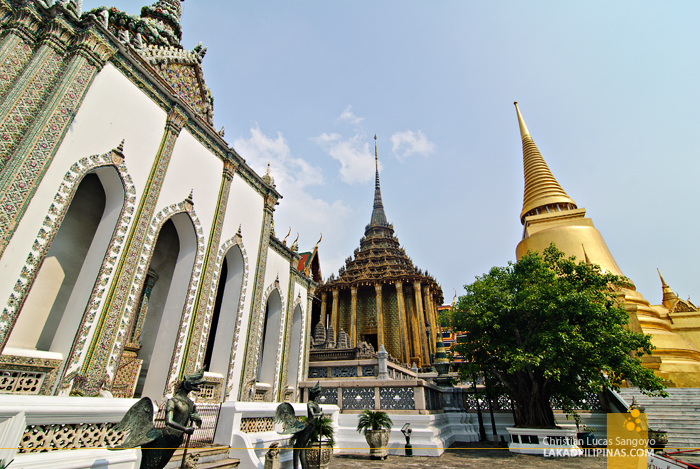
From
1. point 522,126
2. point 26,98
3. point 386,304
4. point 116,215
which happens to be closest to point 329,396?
point 116,215

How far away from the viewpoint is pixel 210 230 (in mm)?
9367

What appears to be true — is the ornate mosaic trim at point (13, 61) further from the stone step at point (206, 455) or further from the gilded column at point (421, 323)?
the gilded column at point (421, 323)

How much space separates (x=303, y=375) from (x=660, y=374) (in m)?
13.7

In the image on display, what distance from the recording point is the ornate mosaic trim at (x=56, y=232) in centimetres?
516

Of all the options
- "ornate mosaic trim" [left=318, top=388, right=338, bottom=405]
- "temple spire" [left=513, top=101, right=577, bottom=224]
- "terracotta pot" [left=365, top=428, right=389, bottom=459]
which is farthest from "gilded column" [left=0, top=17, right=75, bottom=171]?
"temple spire" [left=513, top=101, right=577, bottom=224]

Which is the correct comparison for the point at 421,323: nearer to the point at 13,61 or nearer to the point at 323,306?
the point at 323,306

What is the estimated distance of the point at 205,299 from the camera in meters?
8.78

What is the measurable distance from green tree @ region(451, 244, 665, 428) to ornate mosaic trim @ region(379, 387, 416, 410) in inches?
75.8

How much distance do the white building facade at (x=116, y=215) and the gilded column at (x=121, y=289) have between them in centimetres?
2

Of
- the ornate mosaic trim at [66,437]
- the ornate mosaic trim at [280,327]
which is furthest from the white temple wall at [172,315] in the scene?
the ornate mosaic trim at [66,437]

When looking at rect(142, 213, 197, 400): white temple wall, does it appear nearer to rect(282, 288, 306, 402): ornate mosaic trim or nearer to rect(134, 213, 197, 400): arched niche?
rect(134, 213, 197, 400): arched niche

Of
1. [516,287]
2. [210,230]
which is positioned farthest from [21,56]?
[516,287]

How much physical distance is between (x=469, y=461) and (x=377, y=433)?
77.1 inches

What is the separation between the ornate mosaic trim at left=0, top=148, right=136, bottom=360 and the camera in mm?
5160
